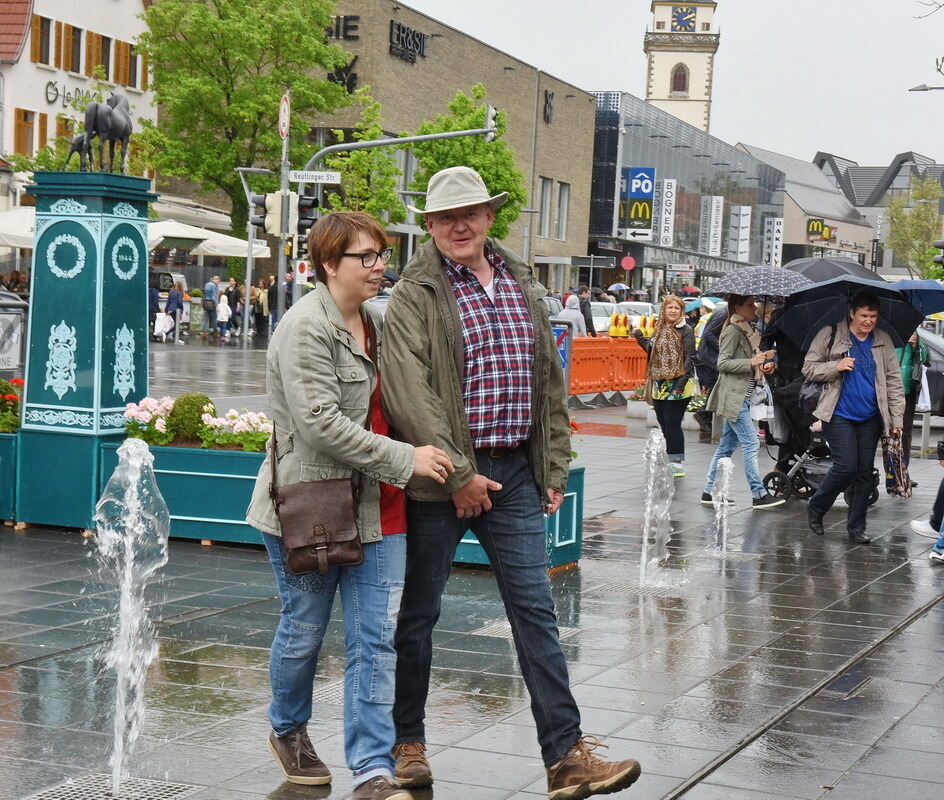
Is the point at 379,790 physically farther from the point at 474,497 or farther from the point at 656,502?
the point at 656,502

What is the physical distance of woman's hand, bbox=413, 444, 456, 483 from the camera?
179 inches

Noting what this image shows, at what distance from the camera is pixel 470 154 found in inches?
2203

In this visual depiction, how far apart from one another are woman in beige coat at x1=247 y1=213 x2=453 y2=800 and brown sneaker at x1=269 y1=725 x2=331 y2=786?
16 centimetres

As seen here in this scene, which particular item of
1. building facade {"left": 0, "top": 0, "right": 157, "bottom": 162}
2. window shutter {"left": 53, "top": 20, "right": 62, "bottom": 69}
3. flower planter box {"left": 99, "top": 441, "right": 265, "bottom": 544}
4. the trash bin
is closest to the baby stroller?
flower planter box {"left": 99, "top": 441, "right": 265, "bottom": 544}

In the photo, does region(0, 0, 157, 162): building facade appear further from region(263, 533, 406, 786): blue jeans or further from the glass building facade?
region(263, 533, 406, 786): blue jeans

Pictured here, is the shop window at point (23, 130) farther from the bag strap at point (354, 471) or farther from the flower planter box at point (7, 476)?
the bag strap at point (354, 471)

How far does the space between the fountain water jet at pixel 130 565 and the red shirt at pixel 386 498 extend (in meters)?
1.18

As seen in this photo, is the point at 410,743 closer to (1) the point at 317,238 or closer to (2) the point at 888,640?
(1) the point at 317,238

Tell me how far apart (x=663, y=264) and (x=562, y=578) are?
269ft

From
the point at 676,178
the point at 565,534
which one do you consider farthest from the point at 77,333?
the point at 676,178

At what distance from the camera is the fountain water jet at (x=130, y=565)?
5581 millimetres

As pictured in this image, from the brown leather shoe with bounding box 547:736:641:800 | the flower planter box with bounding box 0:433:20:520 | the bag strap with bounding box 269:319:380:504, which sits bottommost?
the brown leather shoe with bounding box 547:736:641:800

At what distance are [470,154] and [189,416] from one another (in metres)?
47.2

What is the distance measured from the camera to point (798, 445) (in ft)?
44.0
